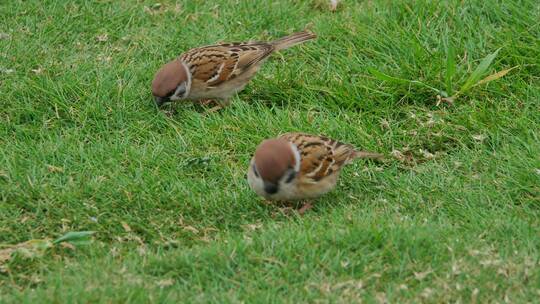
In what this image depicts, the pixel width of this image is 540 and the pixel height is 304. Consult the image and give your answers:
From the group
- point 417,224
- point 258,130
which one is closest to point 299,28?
point 258,130

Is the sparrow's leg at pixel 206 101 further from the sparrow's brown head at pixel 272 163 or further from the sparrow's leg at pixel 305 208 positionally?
the sparrow's brown head at pixel 272 163

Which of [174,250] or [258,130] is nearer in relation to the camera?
[174,250]

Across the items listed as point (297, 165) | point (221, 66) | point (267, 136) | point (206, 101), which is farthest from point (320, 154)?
point (206, 101)

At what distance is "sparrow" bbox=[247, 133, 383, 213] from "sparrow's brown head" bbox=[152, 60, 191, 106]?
1393 mm

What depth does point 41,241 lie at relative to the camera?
5.63 metres

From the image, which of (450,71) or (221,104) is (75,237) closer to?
(221,104)

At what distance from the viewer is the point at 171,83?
7.26 metres

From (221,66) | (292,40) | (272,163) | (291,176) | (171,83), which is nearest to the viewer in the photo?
(272,163)

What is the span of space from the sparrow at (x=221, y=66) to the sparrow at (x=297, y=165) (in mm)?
1521

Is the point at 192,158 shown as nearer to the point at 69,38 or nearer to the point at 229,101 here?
the point at 229,101

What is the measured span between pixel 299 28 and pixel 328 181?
103 inches

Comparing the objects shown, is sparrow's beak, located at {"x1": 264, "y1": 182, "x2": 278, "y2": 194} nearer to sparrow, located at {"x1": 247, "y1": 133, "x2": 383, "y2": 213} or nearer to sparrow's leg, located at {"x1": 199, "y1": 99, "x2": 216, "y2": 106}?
sparrow, located at {"x1": 247, "y1": 133, "x2": 383, "y2": 213}

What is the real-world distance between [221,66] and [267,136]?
44.3 inches

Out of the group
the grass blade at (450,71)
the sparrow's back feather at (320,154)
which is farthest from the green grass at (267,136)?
the sparrow's back feather at (320,154)
